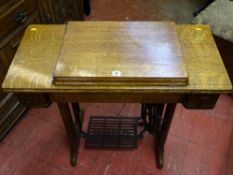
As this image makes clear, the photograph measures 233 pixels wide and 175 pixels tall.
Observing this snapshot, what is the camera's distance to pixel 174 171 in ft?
4.63

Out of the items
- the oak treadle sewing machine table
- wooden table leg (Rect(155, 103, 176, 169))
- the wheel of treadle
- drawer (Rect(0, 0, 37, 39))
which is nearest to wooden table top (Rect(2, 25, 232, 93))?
the oak treadle sewing machine table

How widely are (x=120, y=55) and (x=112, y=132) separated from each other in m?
0.75

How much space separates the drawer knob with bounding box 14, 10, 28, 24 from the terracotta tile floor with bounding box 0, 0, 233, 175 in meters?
0.67

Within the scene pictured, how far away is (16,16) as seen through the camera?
1.27m

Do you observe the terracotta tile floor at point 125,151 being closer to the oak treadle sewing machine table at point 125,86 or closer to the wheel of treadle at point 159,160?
the wheel of treadle at point 159,160

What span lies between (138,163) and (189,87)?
2.55 feet

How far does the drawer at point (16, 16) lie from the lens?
1215mm

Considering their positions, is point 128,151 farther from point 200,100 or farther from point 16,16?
point 16,16

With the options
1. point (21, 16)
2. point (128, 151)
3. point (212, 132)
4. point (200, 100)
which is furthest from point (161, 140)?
point (21, 16)

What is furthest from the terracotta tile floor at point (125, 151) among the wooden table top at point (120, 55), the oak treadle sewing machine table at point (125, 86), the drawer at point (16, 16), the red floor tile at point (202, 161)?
the wooden table top at point (120, 55)

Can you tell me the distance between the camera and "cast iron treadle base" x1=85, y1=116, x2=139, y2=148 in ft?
4.88

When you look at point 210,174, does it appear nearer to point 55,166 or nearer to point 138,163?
point 138,163

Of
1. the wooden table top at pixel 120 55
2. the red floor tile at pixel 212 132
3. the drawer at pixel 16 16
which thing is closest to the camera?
the wooden table top at pixel 120 55

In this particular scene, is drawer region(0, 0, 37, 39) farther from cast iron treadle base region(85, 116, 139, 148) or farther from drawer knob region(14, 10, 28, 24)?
cast iron treadle base region(85, 116, 139, 148)
